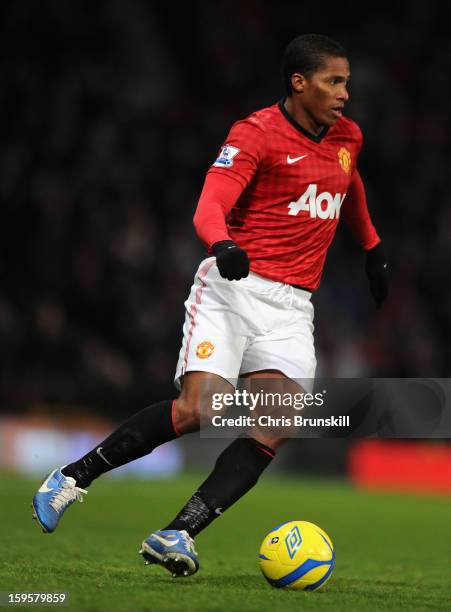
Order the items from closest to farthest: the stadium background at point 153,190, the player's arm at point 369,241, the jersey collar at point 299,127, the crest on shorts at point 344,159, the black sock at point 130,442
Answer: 1. the black sock at point 130,442
2. the jersey collar at point 299,127
3. the crest on shorts at point 344,159
4. the player's arm at point 369,241
5. the stadium background at point 153,190

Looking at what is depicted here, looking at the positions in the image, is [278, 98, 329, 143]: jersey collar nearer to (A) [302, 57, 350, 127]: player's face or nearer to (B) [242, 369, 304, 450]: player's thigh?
(A) [302, 57, 350, 127]: player's face

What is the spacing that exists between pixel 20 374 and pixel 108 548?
6.44 m

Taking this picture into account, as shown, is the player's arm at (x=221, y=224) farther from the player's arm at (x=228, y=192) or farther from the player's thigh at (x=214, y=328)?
the player's thigh at (x=214, y=328)

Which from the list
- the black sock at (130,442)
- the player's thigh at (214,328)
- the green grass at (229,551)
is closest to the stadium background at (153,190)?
the green grass at (229,551)

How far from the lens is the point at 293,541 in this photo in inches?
172

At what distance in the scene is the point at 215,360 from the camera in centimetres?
436

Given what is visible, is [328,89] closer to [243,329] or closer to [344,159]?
[344,159]

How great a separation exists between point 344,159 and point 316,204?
264mm

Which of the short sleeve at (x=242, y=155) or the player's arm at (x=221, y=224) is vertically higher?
the short sleeve at (x=242, y=155)

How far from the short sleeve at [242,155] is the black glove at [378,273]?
94cm

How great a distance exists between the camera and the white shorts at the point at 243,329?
14.4 ft

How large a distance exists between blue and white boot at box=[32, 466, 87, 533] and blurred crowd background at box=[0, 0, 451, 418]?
7649 millimetres

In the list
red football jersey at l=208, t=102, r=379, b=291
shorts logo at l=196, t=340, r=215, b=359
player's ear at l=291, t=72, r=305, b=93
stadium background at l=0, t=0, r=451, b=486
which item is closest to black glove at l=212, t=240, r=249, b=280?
shorts logo at l=196, t=340, r=215, b=359

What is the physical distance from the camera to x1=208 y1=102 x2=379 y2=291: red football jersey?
179 inches
